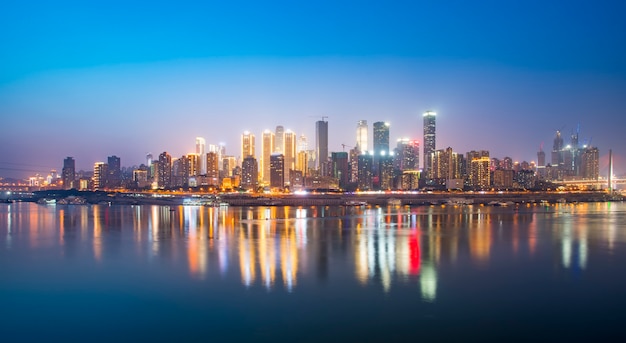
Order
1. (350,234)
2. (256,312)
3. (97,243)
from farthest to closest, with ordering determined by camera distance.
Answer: (350,234) < (97,243) < (256,312)

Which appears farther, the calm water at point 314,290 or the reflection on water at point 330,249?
the reflection on water at point 330,249

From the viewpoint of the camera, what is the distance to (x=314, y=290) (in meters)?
17.0

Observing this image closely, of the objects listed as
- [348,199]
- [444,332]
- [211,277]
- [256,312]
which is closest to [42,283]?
[211,277]

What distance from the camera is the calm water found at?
12766 millimetres

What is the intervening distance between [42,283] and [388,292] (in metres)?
12.8

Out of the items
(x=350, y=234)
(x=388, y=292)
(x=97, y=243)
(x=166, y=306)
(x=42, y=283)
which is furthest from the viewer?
(x=350, y=234)

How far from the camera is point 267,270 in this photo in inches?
811

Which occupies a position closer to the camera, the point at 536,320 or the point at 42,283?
the point at 536,320

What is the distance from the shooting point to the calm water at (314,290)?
12766 millimetres

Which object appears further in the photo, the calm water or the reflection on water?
the reflection on water

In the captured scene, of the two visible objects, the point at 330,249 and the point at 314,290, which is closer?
the point at 314,290

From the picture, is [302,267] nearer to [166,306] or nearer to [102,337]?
[166,306]

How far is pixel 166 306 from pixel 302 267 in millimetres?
7160

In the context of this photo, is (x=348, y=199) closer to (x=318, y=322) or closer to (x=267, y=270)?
(x=267, y=270)
